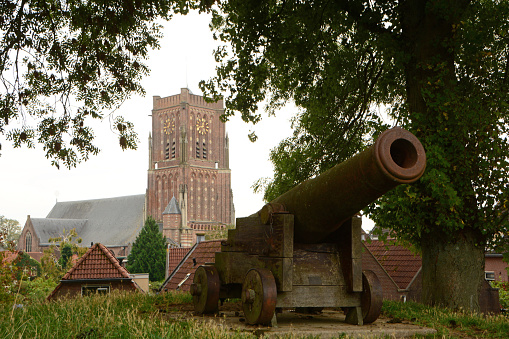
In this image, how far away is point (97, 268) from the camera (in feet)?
79.6

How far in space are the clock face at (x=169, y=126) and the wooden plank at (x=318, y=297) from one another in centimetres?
9439

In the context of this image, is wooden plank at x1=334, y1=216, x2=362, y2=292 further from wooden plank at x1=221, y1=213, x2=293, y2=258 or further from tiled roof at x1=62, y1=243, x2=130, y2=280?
tiled roof at x1=62, y1=243, x2=130, y2=280

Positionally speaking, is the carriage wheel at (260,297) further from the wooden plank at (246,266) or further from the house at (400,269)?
the house at (400,269)

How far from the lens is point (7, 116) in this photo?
9203 mm

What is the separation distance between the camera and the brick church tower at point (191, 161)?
317ft

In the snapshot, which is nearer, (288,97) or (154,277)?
(288,97)

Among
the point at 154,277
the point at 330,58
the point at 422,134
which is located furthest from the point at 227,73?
the point at 154,277

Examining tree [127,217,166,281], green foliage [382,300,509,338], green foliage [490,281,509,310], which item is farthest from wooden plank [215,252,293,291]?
tree [127,217,166,281]

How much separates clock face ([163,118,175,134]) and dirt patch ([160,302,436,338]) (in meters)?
93.2

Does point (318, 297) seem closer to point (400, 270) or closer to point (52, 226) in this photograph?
point (400, 270)

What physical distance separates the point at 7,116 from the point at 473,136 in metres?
7.87

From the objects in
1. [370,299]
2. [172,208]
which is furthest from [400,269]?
[172,208]

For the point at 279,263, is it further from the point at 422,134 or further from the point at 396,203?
the point at 422,134

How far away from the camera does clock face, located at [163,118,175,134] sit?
99438mm
